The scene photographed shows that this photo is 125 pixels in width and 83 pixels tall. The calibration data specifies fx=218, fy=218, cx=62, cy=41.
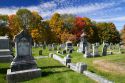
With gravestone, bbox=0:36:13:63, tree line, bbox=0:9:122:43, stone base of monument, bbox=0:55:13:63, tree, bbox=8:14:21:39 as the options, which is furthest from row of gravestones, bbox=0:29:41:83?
tree, bbox=8:14:21:39

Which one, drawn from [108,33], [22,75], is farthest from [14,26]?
[22,75]

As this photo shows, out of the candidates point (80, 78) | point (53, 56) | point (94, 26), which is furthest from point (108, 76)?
point (94, 26)

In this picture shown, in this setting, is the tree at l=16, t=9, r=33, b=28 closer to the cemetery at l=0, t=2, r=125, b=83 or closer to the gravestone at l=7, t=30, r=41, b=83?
the cemetery at l=0, t=2, r=125, b=83

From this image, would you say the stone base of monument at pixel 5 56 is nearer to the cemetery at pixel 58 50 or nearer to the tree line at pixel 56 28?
the cemetery at pixel 58 50

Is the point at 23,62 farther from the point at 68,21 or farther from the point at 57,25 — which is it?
the point at 68,21

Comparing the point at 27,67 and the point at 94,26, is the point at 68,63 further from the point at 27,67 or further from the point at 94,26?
the point at 94,26

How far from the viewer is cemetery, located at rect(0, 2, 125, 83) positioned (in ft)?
53.4

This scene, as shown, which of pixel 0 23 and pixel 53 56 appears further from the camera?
pixel 0 23

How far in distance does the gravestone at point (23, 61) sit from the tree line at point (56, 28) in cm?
4736

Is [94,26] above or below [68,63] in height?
above

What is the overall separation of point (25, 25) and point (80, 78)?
176ft

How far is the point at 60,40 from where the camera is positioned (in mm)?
69875

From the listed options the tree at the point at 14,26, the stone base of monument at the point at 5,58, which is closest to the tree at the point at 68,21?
the tree at the point at 14,26

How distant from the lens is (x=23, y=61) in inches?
674
